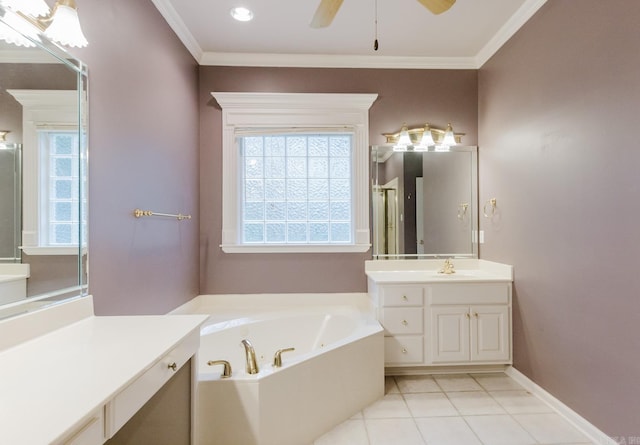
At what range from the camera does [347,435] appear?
5.63 feet

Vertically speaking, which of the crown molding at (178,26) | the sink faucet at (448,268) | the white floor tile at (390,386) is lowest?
the white floor tile at (390,386)

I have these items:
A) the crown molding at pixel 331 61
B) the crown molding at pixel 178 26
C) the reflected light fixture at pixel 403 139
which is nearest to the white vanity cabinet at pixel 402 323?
the reflected light fixture at pixel 403 139

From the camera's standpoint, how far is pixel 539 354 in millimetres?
2033

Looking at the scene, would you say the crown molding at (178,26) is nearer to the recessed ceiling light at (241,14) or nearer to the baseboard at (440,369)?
the recessed ceiling light at (241,14)

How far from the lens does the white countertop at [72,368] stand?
0.62 metres

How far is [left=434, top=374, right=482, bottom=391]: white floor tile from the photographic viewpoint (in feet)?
7.20

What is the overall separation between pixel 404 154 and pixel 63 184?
2428mm

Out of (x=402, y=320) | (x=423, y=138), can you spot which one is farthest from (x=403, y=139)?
(x=402, y=320)

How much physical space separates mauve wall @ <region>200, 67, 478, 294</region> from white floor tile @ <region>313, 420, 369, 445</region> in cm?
111

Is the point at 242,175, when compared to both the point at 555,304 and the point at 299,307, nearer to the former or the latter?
the point at 299,307

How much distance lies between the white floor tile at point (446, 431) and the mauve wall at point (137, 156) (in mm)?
1786

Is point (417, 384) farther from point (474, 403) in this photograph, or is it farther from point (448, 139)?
point (448, 139)

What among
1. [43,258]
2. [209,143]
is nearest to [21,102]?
[43,258]

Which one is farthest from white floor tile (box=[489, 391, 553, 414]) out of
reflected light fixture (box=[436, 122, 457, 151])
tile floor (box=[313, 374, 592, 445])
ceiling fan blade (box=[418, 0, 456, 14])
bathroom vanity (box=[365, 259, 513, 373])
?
ceiling fan blade (box=[418, 0, 456, 14])
